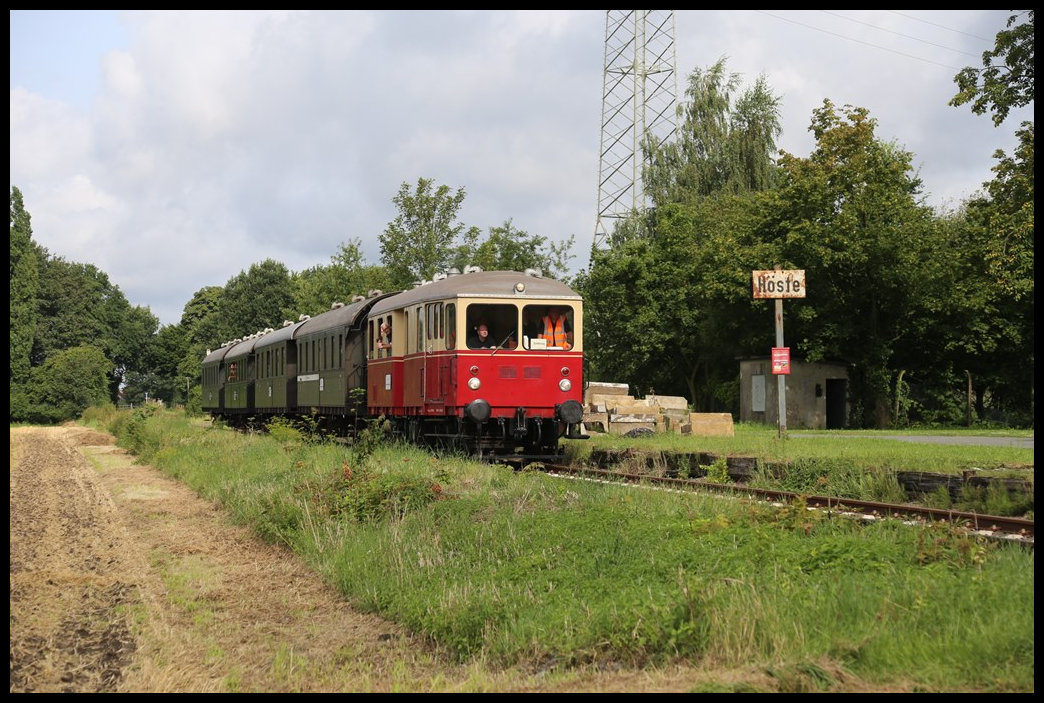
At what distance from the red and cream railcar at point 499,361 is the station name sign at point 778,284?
5.26m

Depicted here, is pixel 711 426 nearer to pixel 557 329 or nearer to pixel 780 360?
pixel 780 360

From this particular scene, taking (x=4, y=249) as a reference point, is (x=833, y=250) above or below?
above

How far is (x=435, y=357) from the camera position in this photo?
63.6 feet

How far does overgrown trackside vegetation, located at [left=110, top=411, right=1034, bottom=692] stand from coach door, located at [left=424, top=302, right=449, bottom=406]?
19.5 feet

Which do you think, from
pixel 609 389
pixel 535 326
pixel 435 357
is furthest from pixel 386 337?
pixel 609 389

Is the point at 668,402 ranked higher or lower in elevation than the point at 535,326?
lower

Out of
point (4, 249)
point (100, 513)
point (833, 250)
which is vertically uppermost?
point (833, 250)

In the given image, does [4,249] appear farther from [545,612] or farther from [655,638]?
[655,638]

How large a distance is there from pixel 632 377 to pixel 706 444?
25.8 meters

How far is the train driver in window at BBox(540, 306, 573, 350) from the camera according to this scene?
1939 cm

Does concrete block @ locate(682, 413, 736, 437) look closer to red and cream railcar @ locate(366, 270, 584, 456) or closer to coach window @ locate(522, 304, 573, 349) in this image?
red and cream railcar @ locate(366, 270, 584, 456)

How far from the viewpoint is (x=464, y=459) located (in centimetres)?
1830

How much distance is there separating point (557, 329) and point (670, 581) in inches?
455

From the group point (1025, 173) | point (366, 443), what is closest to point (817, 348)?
point (1025, 173)
